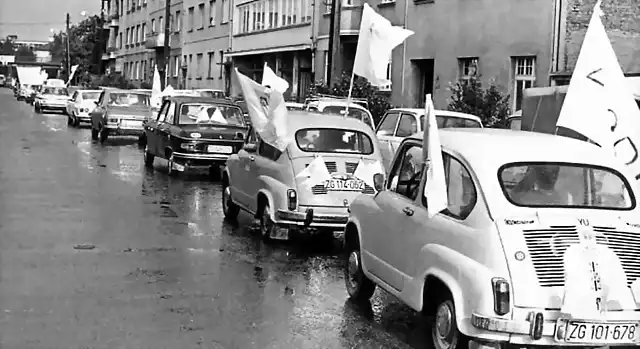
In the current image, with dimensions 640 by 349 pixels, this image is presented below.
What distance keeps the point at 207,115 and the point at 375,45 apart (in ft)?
19.1

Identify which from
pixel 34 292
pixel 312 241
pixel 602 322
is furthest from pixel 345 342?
pixel 312 241

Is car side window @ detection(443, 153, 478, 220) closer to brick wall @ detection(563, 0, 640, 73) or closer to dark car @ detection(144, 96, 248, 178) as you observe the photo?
dark car @ detection(144, 96, 248, 178)

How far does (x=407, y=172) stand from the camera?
25.6 feet

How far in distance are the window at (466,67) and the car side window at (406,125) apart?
9199 millimetres

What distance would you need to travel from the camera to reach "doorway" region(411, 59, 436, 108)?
95.0 feet

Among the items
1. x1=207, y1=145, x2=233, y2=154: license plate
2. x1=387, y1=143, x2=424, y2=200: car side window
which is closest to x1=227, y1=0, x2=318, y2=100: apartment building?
x1=207, y1=145, x2=233, y2=154: license plate

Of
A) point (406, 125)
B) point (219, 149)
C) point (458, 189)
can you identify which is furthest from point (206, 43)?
point (458, 189)

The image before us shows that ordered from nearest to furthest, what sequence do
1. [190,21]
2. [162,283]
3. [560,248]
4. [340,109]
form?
[560,248]
[162,283]
[340,109]
[190,21]

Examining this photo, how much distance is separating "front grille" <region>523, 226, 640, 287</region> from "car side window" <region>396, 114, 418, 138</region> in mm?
10632

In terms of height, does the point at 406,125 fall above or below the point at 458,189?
above

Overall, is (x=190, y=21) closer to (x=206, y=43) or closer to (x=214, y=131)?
(x=206, y=43)

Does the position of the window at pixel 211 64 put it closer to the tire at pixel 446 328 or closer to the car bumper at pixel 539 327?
the tire at pixel 446 328

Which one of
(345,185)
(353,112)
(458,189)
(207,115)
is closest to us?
(458,189)

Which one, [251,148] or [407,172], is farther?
[251,148]
